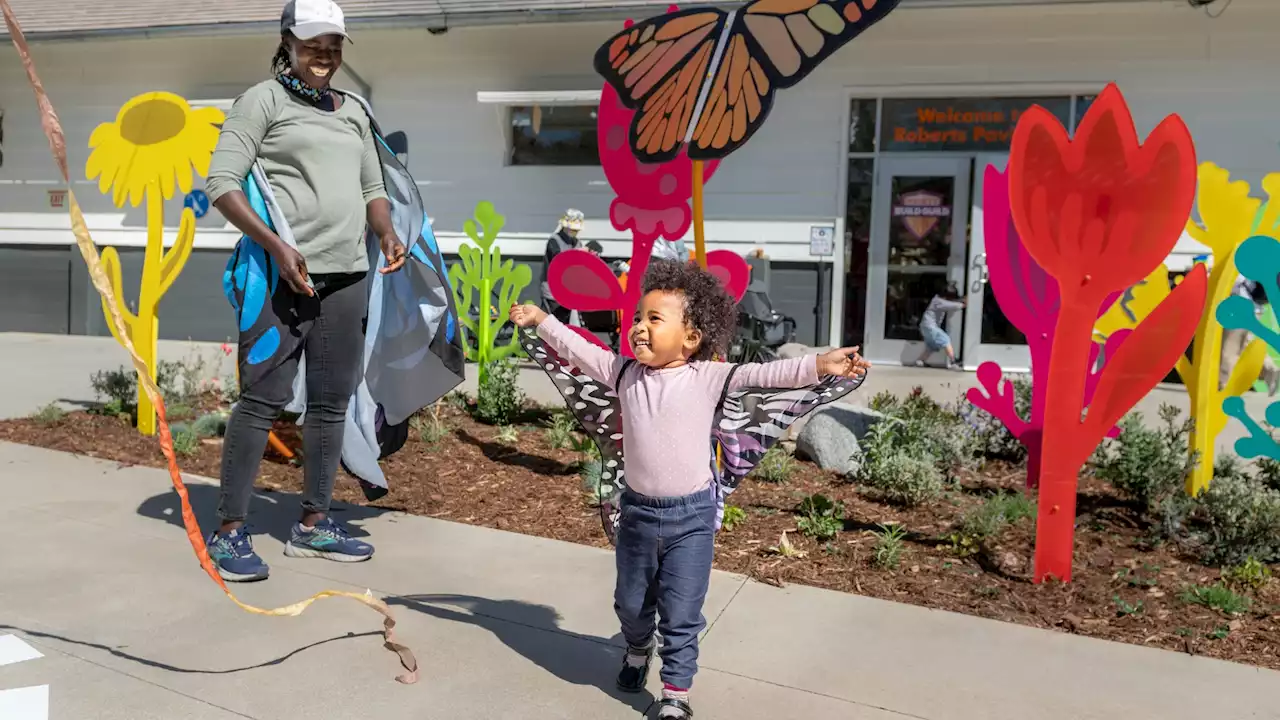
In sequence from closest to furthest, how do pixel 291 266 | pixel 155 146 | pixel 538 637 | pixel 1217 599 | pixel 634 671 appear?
pixel 634 671 → pixel 538 637 → pixel 291 266 → pixel 1217 599 → pixel 155 146

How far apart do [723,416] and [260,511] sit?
2.62 metres

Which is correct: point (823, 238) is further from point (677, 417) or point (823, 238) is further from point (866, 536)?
point (677, 417)

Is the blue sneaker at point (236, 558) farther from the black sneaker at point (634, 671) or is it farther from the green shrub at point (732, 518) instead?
the green shrub at point (732, 518)

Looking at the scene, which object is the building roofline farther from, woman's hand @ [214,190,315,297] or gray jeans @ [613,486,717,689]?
gray jeans @ [613,486,717,689]

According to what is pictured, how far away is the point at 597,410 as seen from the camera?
290 centimetres

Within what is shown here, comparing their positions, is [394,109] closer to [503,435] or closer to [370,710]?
[503,435]

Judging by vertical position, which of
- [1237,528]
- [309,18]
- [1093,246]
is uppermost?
[309,18]

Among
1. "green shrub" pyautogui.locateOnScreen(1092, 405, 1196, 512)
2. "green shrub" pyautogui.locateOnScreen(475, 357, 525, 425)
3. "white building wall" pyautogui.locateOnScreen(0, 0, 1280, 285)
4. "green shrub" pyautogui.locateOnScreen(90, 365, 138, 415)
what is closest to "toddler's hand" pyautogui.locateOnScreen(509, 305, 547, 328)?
"green shrub" pyautogui.locateOnScreen(1092, 405, 1196, 512)

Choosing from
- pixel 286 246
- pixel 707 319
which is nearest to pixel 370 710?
pixel 707 319

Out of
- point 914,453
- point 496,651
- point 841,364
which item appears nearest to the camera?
point 841,364

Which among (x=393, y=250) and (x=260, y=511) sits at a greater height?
(x=393, y=250)

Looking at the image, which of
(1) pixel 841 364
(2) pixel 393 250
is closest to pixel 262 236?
(2) pixel 393 250

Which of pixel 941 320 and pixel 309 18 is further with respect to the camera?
pixel 941 320

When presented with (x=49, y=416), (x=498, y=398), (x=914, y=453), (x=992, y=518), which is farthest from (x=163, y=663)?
(x=49, y=416)
